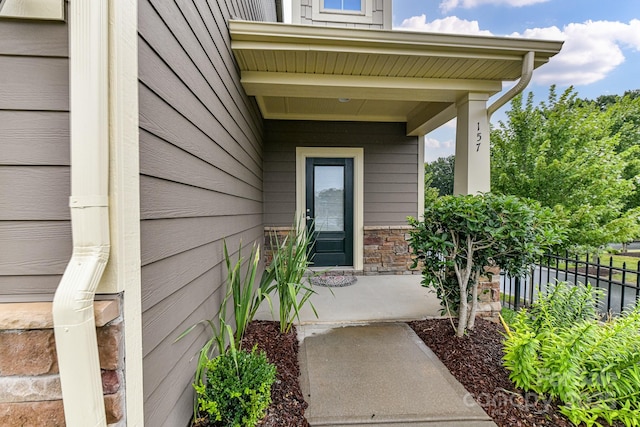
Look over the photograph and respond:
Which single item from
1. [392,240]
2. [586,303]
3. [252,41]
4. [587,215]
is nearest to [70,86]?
[252,41]

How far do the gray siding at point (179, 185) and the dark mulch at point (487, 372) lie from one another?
1773 mm

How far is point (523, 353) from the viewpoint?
1739mm

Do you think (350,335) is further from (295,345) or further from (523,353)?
(523,353)

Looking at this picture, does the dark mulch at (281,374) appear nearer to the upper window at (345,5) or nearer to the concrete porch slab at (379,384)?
the concrete porch slab at (379,384)

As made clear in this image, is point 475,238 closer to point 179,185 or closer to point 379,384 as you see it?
point 379,384

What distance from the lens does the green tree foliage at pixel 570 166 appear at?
187 inches

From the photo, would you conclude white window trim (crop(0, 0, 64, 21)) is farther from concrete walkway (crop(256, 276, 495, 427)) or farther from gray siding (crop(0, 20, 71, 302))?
concrete walkway (crop(256, 276, 495, 427))

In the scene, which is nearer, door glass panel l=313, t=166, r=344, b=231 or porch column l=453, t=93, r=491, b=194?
porch column l=453, t=93, r=491, b=194

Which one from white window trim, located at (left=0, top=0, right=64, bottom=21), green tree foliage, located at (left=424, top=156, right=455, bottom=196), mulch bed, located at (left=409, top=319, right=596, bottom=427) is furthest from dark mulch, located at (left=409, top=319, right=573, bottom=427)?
green tree foliage, located at (left=424, top=156, right=455, bottom=196)

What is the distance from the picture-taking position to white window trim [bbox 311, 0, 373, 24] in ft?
14.1

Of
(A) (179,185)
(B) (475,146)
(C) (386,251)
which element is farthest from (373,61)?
(C) (386,251)

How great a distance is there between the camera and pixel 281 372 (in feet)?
6.32

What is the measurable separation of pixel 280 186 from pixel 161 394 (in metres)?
3.64

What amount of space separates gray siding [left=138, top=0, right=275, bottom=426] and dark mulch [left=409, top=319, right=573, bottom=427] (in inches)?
69.8
